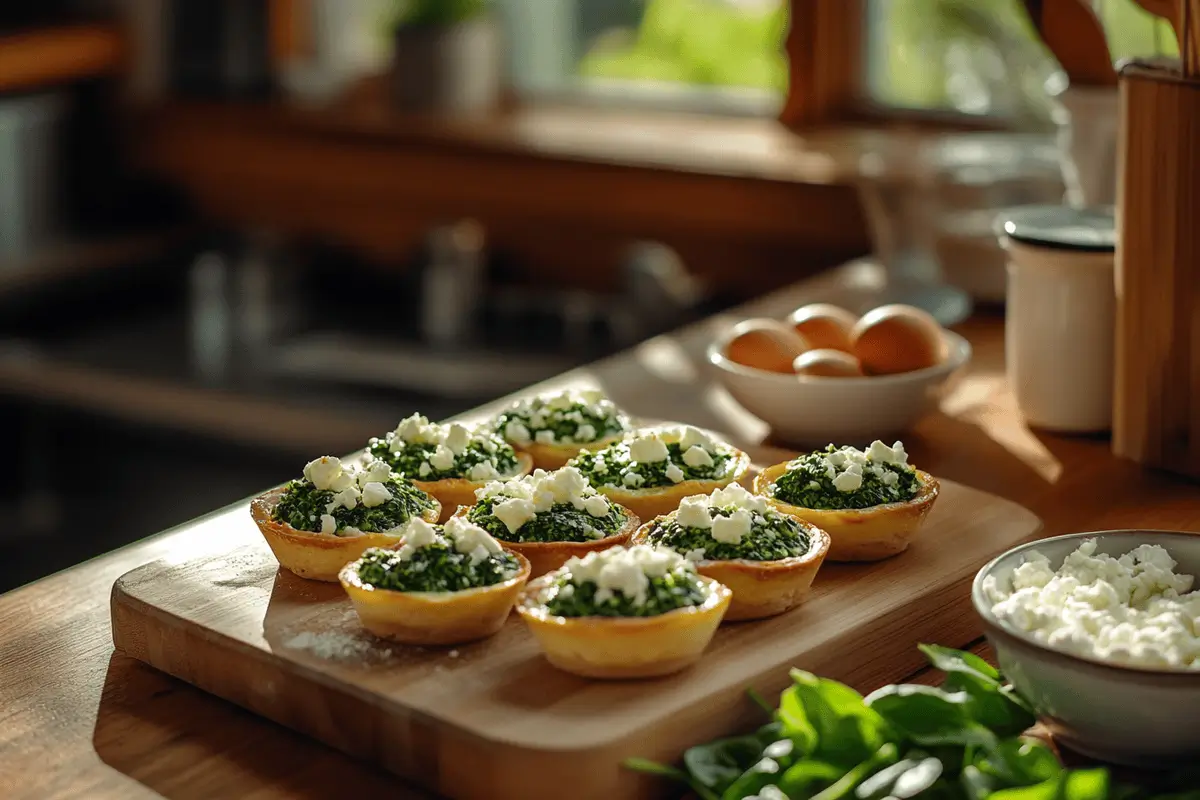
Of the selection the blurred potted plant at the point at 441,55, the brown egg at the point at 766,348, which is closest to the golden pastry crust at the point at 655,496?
the brown egg at the point at 766,348

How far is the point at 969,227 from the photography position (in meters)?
2.33

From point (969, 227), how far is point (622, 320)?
3.68ft

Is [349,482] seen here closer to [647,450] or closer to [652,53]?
[647,450]

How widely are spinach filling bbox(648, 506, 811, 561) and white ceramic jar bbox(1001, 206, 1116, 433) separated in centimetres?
60

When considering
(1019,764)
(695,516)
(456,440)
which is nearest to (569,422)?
(456,440)

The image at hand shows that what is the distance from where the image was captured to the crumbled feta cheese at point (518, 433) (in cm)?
165

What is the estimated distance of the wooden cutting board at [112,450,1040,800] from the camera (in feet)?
3.60

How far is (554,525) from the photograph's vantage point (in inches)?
53.8

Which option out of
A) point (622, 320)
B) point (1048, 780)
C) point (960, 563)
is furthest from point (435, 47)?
point (1048, 780)

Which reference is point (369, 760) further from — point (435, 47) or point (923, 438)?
point (435, 47)

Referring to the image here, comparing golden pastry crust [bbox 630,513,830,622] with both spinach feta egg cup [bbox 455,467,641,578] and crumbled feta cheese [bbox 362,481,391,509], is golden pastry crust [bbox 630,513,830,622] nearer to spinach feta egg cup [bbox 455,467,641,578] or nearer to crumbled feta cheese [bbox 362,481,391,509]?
spinach feta egg cup [bbox 455,467,641,578]

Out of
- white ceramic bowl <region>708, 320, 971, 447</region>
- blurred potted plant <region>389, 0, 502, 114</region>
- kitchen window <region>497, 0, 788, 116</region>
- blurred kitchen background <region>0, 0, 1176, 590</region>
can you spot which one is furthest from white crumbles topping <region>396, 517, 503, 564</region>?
blurred potted plant <region>389, 0, 502, 114</region>

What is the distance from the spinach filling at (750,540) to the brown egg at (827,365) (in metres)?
0.45

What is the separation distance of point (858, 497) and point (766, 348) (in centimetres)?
43
